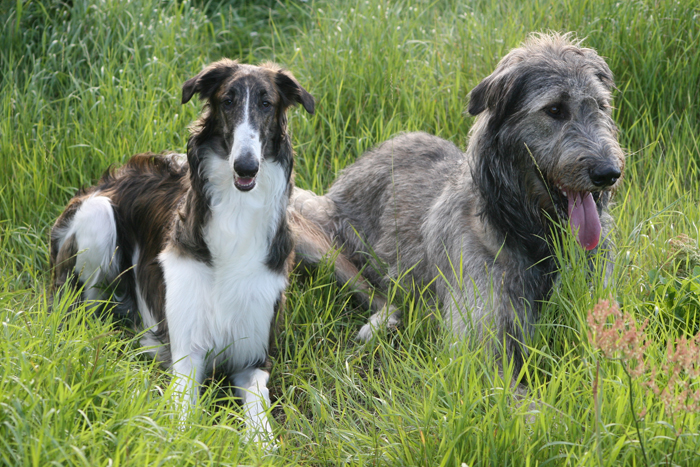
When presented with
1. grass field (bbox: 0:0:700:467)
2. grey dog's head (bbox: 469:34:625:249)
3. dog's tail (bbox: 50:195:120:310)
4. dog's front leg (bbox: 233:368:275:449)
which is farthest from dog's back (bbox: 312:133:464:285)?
dog's tail (bbox: 50:195:120:310)

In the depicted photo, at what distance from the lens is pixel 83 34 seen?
6395 millimetres

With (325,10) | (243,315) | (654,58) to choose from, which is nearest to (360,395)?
(243,315)

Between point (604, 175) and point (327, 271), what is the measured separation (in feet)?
6.31

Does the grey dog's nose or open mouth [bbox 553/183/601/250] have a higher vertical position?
the grey dog's nose

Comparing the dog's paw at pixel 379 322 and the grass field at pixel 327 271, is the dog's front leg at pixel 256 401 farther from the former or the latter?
the dog's paw at pixel 379 322

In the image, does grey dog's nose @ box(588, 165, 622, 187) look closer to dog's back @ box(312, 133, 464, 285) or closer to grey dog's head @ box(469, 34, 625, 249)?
grey dog's head @ box(469, 34, 625, 249)

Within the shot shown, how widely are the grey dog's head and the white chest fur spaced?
121 cm

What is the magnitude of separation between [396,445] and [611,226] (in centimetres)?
198

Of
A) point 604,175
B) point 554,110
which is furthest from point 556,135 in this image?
point 604,175

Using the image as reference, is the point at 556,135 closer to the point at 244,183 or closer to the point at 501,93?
the point at 501,93

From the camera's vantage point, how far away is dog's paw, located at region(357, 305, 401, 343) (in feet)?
13.8

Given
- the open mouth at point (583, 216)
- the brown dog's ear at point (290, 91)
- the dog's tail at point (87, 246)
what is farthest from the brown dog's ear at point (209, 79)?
the open mouth at point (583, 216)

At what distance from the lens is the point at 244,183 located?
12.0ft

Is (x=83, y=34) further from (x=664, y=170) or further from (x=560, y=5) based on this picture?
(x=664, y=170)
